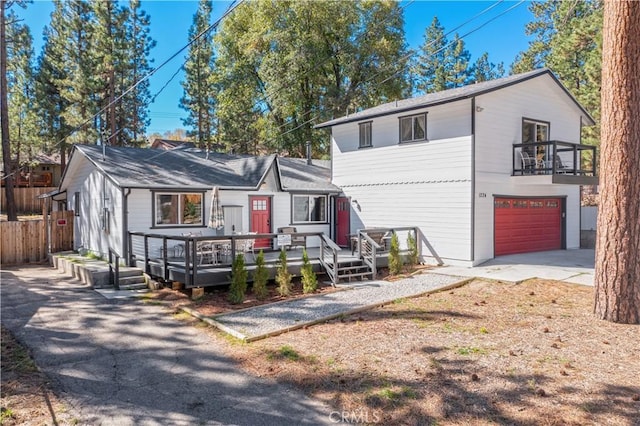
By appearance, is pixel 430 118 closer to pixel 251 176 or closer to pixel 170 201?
pixel 251 176

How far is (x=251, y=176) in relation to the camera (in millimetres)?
16312

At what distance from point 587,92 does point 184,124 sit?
2985 cm

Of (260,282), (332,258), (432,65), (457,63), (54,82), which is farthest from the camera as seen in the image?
(432,65)

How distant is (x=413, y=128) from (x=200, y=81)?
26.0 metres

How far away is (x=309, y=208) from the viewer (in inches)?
688

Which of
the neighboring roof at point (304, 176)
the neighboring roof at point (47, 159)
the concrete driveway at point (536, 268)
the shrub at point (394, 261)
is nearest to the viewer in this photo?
the concrete driveway at point (536, 268)

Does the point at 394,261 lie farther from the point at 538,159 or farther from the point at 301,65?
the point at 301,65

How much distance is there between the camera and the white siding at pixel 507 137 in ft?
44.1

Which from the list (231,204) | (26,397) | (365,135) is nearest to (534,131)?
(365,135)

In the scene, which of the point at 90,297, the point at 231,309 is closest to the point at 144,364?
the point at 231,309

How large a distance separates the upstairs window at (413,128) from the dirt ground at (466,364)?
7586 millimetres

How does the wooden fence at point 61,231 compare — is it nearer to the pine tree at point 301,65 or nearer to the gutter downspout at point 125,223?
the gutter downspout at point 125,223

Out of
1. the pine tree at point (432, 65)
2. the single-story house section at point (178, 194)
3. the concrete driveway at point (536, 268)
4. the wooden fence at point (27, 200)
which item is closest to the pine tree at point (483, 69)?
the pine tree at point (432, 65)

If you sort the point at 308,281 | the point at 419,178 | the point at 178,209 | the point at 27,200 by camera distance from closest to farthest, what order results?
the point at 308,281 → the point at 178,209 → the point at 419,178 → the point at 27,200
